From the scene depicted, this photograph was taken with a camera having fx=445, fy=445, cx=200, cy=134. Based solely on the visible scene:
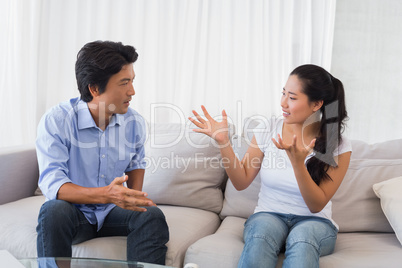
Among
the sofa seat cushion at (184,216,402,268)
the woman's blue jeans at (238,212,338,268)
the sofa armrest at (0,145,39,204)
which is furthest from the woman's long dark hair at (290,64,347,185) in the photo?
the sofa armrest at (0,145,39,204)

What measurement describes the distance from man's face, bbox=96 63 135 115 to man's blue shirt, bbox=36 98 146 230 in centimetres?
7

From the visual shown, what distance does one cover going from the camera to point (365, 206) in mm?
1970

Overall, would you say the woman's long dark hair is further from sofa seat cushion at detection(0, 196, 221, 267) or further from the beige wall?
the beige wall

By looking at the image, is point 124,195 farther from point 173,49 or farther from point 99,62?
point 173,49

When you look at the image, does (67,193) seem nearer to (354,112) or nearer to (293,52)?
(293,52)

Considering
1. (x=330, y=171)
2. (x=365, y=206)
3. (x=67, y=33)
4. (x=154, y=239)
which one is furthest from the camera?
(x=67, y=33)

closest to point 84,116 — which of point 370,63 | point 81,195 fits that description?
point 81,195

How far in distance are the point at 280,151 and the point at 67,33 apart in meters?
1.94

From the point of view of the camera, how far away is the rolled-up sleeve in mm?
1623

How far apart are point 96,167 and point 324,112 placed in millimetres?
969

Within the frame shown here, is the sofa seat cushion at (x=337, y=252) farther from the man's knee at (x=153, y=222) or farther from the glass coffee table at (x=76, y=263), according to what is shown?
the glass coffee table at (x=76, y=263)

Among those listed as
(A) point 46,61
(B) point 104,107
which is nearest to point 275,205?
(B) point 104,107

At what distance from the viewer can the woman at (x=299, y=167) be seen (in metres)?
1.61

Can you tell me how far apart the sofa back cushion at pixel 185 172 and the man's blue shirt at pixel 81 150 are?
35 cm
